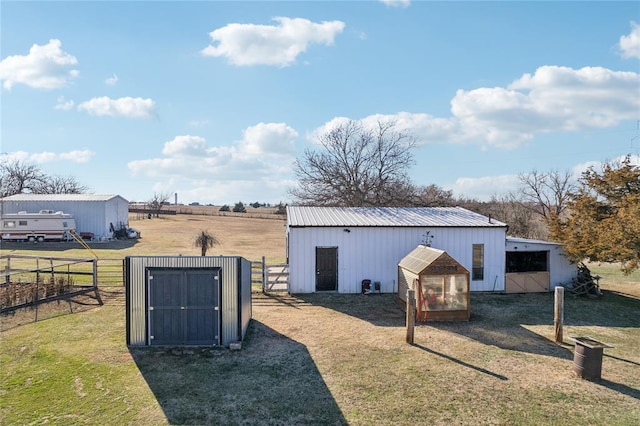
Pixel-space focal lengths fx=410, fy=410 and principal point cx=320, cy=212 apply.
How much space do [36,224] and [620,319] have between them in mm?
37607

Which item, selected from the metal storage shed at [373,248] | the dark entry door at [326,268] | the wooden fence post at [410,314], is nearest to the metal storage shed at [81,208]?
the metal storage shed at [373,248]

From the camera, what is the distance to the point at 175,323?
10.4 meters

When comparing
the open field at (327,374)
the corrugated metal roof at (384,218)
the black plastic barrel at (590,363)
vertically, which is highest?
the corrugated metal roof at (384,218)

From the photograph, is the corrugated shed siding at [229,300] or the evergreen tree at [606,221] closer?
the corrugated shed siding at [229,300]

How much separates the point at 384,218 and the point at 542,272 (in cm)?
743

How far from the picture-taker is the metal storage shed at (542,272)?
59.7 feet

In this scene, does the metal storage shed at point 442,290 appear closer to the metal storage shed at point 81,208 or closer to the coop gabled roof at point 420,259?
the coop gabled roof at point 420,259

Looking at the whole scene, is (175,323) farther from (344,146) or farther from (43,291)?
(344,146)

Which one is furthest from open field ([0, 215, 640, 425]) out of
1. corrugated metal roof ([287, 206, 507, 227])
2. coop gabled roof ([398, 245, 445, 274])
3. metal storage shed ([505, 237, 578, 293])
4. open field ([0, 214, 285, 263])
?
open field ([0, 214, 285, 263])

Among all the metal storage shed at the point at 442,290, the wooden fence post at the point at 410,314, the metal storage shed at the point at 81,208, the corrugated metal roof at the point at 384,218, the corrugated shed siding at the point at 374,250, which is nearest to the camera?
the wooden fence post at the point at 410,314

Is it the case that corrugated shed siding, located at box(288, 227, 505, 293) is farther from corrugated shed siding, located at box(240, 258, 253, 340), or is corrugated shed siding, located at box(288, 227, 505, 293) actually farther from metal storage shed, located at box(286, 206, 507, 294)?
corrugated shed siding, located at box(240, 258, 253, 340)

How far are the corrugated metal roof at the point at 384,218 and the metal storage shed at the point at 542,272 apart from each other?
60.5 inches

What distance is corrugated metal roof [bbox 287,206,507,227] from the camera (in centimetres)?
1770

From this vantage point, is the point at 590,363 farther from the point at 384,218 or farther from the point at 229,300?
the point at 384,218
